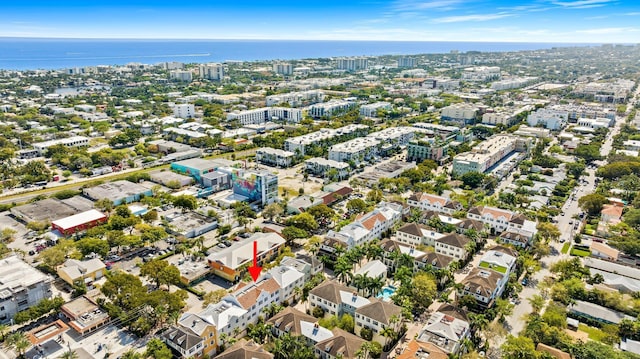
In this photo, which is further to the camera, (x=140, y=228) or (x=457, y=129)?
(x=457, y=129)

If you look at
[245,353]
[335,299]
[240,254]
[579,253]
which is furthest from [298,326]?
[579,253]

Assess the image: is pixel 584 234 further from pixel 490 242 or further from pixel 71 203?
pixel 71 203

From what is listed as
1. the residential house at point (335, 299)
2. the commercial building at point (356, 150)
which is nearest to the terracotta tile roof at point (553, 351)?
the residential house at point (335, 299)

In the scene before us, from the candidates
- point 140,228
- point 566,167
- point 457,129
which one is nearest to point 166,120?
point 140,228

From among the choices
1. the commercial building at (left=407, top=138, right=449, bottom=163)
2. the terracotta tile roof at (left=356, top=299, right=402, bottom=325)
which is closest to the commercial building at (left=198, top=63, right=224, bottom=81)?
the commercial building at (left=407, top=138, right=449, bottom=163)

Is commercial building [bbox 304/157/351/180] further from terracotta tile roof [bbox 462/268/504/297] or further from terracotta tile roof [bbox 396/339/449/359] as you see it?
terracotta tile roof [bbox 396/339/449/359]

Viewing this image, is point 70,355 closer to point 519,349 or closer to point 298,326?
point 298,326
